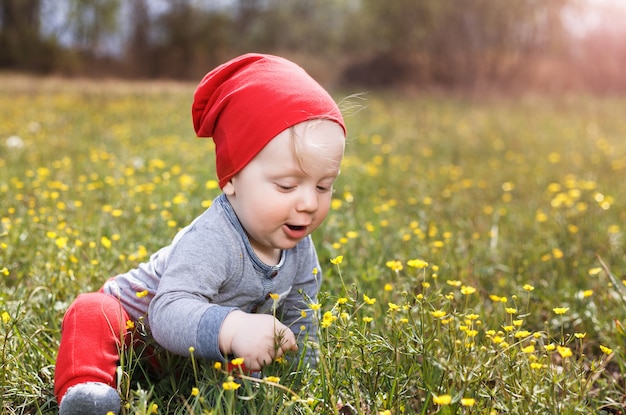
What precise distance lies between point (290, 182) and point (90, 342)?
759 mm

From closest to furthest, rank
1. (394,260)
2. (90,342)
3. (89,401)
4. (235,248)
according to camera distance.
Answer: (89,401) → (90,342) → (235,248) → (394,260)

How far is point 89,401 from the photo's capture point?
5.80 ft

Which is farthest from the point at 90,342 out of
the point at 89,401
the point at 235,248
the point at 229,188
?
the point at 229,188

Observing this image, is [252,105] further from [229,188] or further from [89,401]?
[89,401]

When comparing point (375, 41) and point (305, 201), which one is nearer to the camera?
point (305, 201)

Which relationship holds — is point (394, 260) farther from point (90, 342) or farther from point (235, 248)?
point (90, 342)

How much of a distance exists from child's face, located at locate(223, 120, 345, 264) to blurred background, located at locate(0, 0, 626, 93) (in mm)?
14552

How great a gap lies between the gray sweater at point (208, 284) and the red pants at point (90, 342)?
0.11 m

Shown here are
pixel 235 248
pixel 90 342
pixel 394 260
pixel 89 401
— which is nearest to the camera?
pixel 89 401

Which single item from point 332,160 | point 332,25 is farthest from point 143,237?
point 332,25

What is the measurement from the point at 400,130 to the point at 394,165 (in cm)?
270

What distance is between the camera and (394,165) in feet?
20.8

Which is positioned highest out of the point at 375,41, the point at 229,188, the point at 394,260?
the point at 229,188

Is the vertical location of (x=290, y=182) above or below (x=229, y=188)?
above
